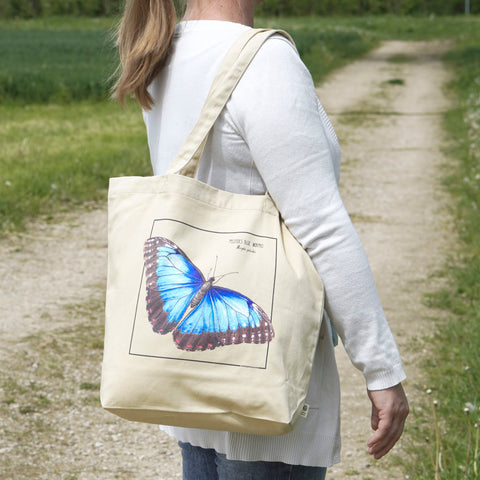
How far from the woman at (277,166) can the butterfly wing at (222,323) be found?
0.14 meters

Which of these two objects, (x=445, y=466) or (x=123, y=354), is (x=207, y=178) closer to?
(x=123, y=354)

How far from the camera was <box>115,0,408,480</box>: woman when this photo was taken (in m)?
1.29

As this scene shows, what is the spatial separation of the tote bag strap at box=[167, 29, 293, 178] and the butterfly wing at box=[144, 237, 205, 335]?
15 centimetres

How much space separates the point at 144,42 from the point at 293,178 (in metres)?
0.42

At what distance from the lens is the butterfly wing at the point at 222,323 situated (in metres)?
1.26

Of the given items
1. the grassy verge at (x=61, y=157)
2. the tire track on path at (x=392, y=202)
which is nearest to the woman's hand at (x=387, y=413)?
the tire track on path at (x=392, y=202)

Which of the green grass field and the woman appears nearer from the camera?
the woman

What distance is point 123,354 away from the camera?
4.16ft

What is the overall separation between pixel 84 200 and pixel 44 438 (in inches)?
175

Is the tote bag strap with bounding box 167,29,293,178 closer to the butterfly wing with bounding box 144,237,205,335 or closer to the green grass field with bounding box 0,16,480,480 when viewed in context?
the butterfly wing with bounding box 144,237,205,335

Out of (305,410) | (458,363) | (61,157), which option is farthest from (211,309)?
(61,157)

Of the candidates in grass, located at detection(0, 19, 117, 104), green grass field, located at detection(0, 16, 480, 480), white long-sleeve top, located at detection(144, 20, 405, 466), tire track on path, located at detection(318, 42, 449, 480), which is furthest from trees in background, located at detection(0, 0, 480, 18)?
white long-sleeve top, located at detection(144, 20, 405, 466)

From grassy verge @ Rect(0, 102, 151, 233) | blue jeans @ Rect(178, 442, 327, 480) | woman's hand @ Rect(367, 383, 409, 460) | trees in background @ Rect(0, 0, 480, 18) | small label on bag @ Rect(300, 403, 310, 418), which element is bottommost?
trees in background @ Rect(0, 0, 480, 18)

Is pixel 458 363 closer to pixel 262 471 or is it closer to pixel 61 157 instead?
pixel 262 471
